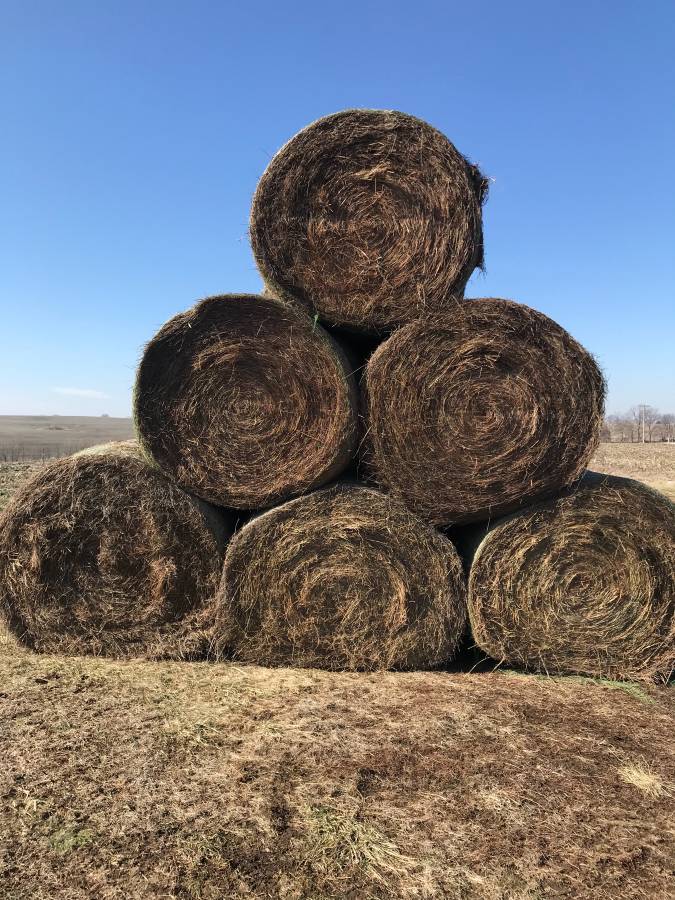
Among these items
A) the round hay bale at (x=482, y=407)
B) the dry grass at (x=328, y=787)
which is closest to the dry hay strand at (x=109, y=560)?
the dry grass at (x=328, y=787)

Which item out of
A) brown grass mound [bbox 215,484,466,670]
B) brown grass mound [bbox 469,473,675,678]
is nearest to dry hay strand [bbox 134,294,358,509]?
brown grass mound [bbox 215,484,466,670]

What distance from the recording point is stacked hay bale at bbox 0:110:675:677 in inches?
162

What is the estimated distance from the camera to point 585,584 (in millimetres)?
4211

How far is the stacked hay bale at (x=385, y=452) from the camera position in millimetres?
4117

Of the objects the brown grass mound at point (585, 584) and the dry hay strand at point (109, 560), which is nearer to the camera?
the brown grass mound at point (585, 584)

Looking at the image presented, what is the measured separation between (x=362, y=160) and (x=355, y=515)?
2.29 metres

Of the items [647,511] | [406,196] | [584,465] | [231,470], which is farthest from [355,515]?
[406,196]

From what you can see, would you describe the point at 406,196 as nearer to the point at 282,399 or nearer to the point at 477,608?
the point at 282,399

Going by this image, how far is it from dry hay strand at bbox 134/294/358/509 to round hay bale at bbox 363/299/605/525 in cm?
29

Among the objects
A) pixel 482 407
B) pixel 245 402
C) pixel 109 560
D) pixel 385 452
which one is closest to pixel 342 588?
pixel 385 452

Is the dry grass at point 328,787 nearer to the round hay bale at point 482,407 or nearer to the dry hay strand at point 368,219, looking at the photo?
the round hay bale at point 482,407

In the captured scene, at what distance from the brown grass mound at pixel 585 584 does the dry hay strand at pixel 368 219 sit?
1.57 m

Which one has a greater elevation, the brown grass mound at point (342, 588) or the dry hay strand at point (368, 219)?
the dry hay strand at point (368, 219)

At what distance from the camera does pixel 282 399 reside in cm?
427
